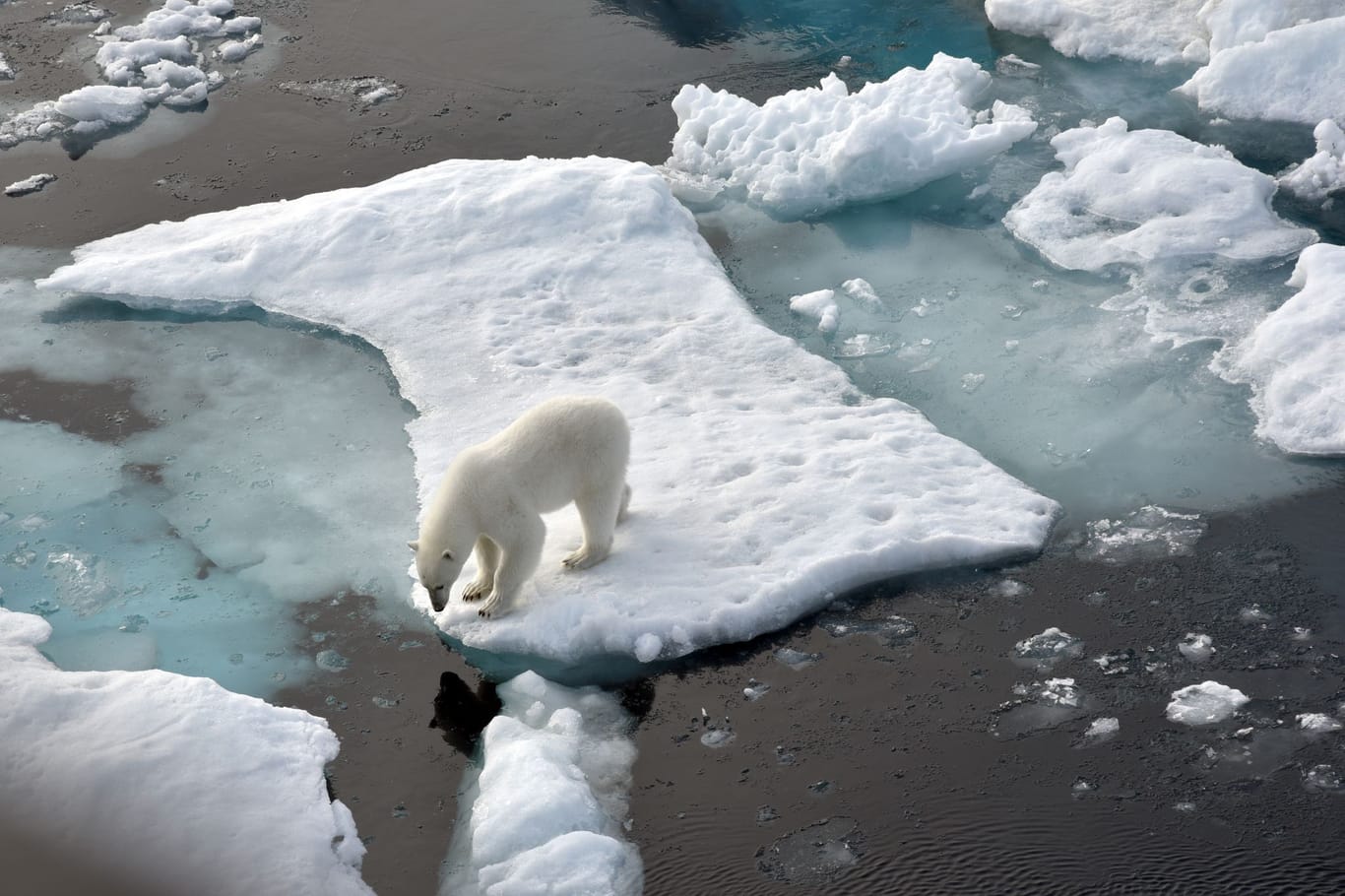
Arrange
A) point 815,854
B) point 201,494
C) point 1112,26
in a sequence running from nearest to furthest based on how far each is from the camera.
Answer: point 815,854 → point 201,494 → point 1112,26

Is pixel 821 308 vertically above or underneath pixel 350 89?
above

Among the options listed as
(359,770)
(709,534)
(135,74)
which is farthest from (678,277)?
(135,74)

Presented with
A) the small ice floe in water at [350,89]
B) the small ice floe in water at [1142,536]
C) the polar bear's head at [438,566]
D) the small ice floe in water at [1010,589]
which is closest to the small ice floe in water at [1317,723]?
the small ice floe in water at [1142,536]

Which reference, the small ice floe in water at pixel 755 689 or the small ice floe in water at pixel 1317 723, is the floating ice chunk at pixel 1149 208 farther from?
the small ice floe in water at pixel 755 689

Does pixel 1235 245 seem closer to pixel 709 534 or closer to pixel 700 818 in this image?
pixel 709 534

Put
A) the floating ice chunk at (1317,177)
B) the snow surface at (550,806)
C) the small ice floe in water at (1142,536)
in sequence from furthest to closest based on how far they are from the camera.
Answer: the floating ice chunk at (1317,177) → the small ice floe in water at (1142,536) → the snow surface at (550,806)

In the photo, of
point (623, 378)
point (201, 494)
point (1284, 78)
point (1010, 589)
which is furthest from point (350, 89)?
point (1010, 589)

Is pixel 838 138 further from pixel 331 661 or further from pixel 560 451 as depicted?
pixel 331 661
